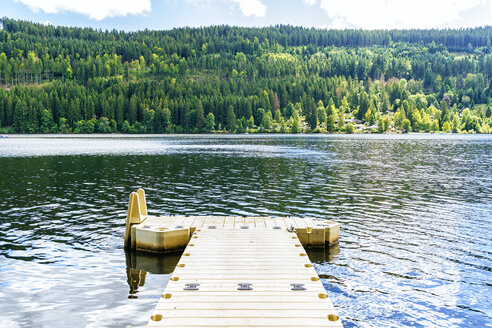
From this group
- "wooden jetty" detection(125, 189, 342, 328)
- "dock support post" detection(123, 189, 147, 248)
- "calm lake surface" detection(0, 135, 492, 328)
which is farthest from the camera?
"dock support post" detection(123, 189, 147, 248)

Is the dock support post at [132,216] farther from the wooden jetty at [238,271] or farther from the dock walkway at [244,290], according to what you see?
the dock walkway at [244,290]

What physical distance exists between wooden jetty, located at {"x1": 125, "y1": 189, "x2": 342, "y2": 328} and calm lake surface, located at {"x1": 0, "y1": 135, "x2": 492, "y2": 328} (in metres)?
1.41

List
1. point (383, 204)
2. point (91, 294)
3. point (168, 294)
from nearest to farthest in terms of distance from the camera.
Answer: point (168, 294) → point (91, 294) → point (383, 204)

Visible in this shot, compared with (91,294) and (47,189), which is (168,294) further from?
(47,189)

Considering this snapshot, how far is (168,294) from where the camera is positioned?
1180 centimetres

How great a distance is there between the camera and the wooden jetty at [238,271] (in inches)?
412

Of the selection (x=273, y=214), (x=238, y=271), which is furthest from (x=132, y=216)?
(x=273, y=214)

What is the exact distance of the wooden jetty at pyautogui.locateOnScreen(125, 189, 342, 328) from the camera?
34.3 ft

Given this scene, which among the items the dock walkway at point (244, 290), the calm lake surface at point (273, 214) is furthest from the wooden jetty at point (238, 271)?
the calm lake surface at point (273, 214)

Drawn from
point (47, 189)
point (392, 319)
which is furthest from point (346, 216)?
point (47, 189)

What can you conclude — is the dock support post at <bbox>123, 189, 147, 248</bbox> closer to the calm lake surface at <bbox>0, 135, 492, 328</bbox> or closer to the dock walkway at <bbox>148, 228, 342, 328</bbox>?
the calm lake surface at <bbox>0, 135, 492, 328</bbox>

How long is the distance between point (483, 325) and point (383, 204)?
2141 centimetres

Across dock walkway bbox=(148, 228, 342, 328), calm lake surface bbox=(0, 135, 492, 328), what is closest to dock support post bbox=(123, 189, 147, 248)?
calm lake surface bbox=(0, 135, 492, 328)

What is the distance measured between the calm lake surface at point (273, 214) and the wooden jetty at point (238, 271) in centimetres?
141
